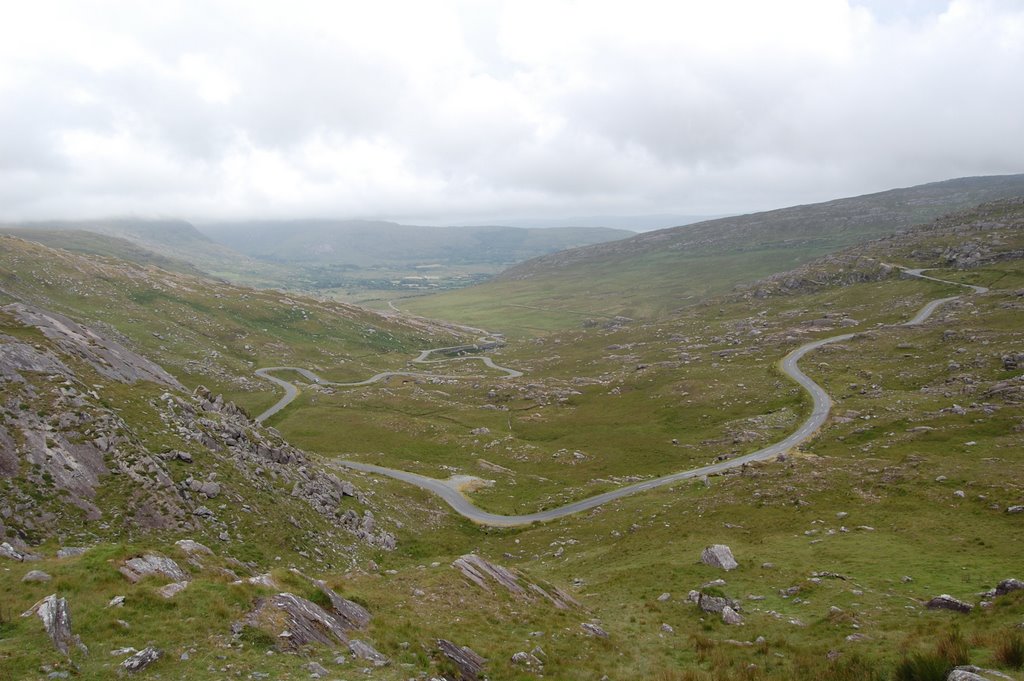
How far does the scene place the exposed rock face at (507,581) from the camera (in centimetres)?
3248

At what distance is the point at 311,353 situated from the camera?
199 metres

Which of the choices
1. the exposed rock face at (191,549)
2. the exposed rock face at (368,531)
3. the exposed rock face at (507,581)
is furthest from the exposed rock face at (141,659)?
the exposed rock face at (368,531)

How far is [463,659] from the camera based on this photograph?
22.2 meters

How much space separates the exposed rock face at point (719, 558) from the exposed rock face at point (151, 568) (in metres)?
35.5

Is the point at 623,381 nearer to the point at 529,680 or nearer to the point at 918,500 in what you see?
the point at 918,500

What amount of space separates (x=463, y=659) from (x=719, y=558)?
2626 cm

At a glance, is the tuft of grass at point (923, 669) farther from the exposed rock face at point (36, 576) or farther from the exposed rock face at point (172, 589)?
the exposed rock face at point (36, 576)

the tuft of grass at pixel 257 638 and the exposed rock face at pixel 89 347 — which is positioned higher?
the exposed rock face at pixel 89 347

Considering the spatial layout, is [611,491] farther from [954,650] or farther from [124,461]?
[954,650]

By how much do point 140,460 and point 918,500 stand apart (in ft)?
224

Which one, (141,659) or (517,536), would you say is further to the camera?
(517,536)

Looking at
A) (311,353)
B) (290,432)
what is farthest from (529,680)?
(311,353)

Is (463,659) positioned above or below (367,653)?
below

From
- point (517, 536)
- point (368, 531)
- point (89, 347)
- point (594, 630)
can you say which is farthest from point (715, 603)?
point (89, 347)
